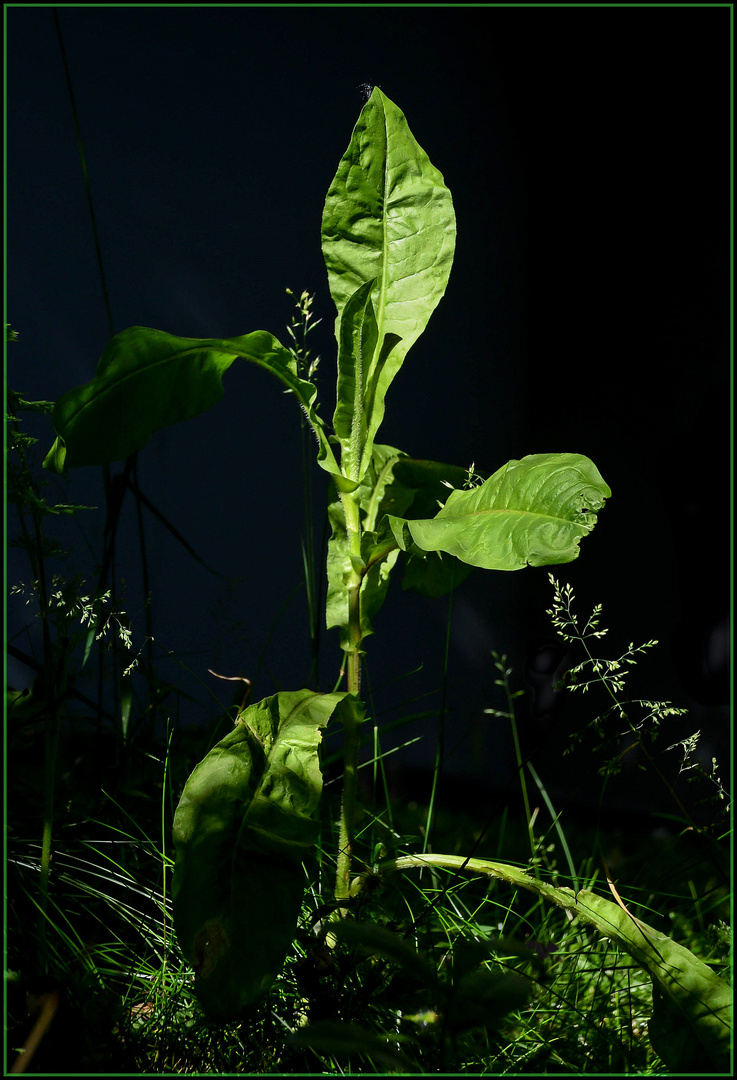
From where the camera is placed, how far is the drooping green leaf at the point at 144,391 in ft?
2.54

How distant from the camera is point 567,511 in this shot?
66cm

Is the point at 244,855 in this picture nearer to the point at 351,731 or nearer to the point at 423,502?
the point at 351,731

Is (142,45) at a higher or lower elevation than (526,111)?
higher

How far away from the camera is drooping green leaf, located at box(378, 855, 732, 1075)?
2.17ft

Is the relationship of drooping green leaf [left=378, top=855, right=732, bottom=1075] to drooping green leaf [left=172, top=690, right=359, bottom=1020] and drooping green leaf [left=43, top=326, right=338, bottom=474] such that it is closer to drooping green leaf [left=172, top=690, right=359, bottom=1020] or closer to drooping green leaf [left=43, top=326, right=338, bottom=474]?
drooping green leaf [left=172, top=690, right=359, bottom=1020]

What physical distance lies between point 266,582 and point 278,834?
1198 millimetres

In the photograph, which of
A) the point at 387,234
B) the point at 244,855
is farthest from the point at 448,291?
the point at 244,855

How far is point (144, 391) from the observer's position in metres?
0.80

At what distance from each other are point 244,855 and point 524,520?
41cm

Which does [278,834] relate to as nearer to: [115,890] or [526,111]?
[115,890]

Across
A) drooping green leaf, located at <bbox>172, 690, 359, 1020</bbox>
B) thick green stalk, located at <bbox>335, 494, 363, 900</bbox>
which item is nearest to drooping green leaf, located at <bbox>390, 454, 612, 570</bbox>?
thick green stalk, located at <bbox>335, 494, 363, 900</bbox>

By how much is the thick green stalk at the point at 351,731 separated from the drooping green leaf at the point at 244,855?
94mm

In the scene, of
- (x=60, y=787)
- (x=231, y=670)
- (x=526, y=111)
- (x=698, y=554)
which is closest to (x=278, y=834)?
(x=60, y=787)

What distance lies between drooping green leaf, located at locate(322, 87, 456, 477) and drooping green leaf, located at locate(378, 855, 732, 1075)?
51 centimetres
